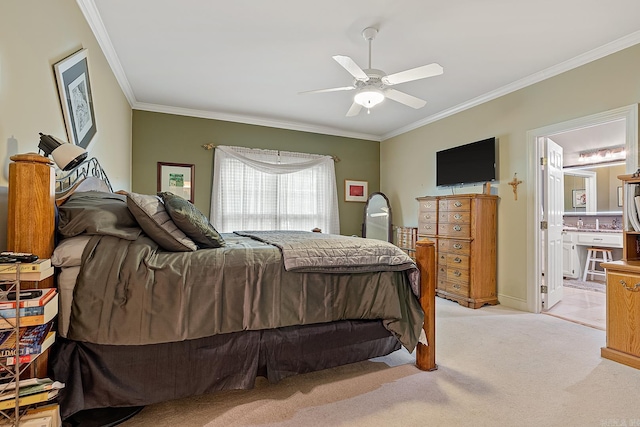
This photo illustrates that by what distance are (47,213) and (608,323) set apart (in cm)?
362

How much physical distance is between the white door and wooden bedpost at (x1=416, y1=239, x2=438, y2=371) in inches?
88.5

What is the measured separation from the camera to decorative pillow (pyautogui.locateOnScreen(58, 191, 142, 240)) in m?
1.43

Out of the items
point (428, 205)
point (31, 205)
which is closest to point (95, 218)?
point (31, 205)

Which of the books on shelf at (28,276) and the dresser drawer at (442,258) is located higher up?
the books on shelf at (28,276)

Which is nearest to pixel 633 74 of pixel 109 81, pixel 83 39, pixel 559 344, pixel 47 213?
pixel 559 344

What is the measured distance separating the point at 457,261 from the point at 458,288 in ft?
1.07

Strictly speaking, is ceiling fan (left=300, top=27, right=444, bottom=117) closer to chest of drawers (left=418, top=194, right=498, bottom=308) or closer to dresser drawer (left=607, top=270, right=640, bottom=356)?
chest of drawers (left=418, top=194, right=498, bottom=308)

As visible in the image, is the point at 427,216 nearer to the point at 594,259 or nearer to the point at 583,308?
the point at 583,308

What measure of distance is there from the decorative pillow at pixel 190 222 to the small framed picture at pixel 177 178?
9.51 ft

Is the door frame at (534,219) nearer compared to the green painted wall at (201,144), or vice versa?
the door frame at (534,219)

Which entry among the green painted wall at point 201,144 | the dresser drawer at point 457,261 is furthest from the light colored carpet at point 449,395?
the green painted wall at point 201,144

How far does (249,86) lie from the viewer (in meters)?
3.68

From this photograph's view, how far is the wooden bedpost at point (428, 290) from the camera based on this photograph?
2045 millimetres

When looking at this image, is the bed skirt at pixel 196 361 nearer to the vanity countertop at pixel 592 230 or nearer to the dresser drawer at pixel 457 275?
the dresser drawer at pixel 457 275
